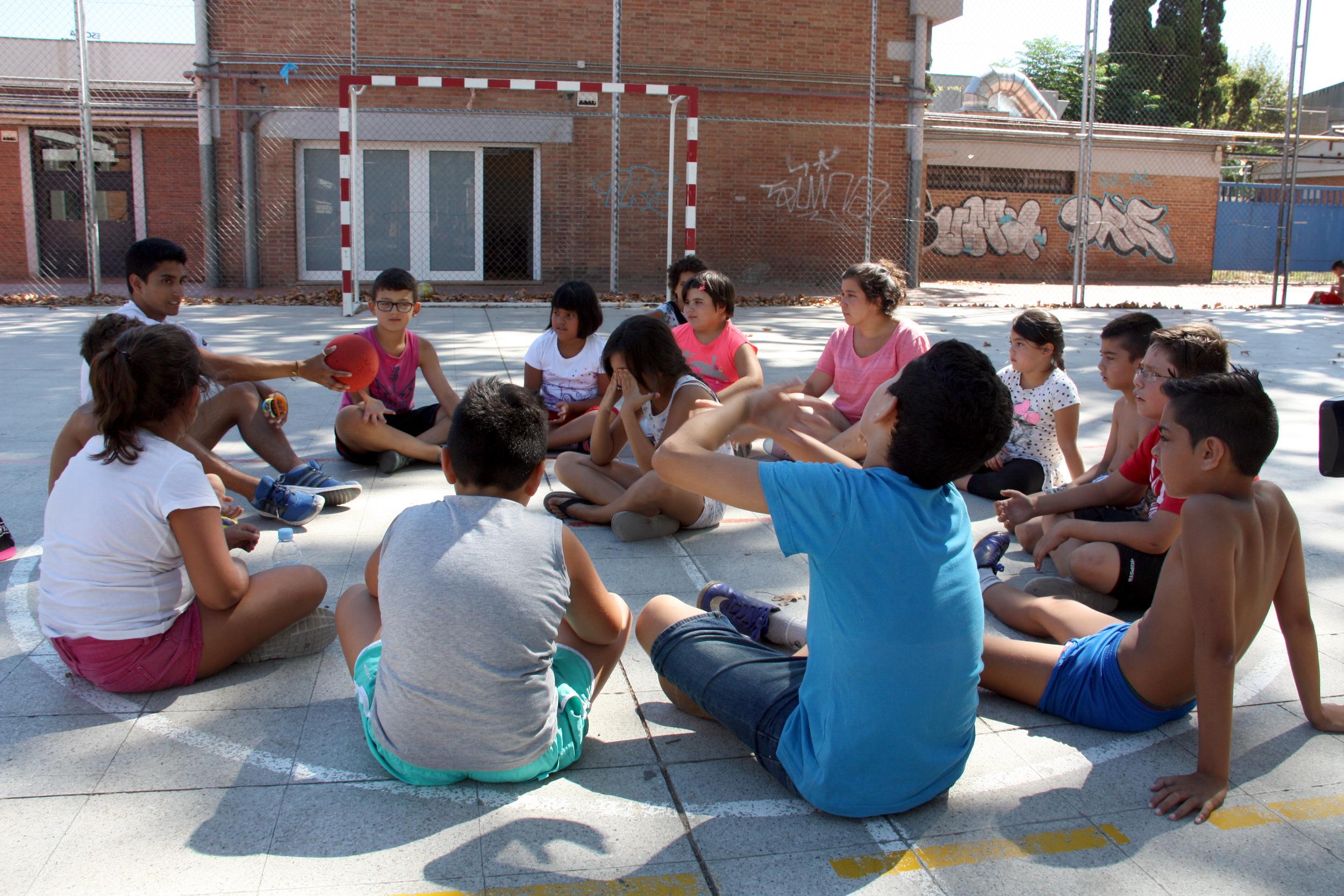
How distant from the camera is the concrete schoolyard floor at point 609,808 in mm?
2369

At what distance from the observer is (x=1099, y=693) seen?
305 cm

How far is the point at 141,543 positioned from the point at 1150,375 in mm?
3401

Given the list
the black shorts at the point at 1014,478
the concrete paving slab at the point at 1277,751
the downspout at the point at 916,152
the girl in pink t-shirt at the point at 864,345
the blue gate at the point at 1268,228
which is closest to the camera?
the concrete paving slab at the point at 1277,751

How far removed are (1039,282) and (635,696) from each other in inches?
882

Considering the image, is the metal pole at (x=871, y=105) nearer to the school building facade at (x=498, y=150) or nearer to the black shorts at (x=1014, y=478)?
the school building facade at (x=498, y=150)

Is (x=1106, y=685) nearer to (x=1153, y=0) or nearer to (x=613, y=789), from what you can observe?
(x=613, y=789)

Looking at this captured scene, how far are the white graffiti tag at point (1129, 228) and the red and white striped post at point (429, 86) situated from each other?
13.2 meters

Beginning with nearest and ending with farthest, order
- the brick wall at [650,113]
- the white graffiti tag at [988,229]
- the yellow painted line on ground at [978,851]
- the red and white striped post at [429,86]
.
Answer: the yellow painted line on ground at [978,851], the red and white striped post at [429,86], the brick wall at [650,113], the white graffiti tag at [988,229]

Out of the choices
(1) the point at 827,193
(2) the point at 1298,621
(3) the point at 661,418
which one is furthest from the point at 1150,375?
(1) the point at 827,193

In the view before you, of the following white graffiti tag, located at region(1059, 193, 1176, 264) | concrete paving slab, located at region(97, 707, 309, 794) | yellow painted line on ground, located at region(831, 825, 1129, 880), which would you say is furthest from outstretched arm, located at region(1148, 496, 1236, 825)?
white graffiti tag, located at region(1059, 193, 1176, 264)

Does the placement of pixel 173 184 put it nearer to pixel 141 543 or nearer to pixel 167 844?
pixel 141 543

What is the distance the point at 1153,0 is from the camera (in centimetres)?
3550

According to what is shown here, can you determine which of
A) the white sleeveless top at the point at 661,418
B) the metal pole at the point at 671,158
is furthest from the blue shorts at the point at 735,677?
the metal pole at the point at 671,158

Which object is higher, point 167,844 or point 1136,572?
point 1136,572
